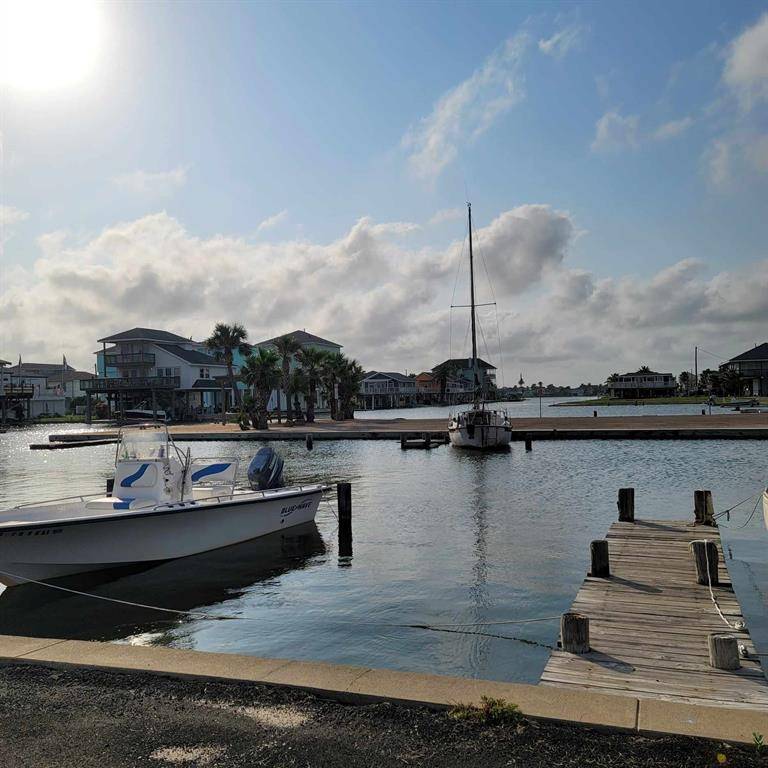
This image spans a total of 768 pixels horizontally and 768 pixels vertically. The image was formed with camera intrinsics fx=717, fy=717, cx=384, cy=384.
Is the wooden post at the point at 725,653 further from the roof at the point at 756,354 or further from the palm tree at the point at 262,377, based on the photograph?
the roof at the point at 756,354

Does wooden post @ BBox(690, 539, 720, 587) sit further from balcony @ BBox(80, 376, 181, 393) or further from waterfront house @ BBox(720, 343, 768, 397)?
waterfront house @ BBox(720, 343, 768, 397)

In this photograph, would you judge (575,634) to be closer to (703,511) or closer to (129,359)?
(703,511)

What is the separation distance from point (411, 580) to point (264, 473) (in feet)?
22.2

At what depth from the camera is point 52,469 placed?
148 ft

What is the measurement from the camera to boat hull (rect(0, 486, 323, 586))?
15.0 meters

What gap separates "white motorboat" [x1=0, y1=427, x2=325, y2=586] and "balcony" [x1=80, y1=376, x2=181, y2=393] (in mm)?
81212

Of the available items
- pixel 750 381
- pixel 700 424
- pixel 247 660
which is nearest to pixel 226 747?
pixel 247 660

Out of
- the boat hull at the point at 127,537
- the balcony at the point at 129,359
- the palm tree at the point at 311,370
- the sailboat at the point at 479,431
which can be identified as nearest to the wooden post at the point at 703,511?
the boat hull at the point at 127,537

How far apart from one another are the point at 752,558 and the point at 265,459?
13254 mm

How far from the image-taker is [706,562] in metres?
12.1

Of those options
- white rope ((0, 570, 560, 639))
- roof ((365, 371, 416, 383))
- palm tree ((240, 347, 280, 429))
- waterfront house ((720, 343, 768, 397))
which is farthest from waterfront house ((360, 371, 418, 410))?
white rope ((0, 570, 560, 639))

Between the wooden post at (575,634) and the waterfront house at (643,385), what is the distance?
608 feet

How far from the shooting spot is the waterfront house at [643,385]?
18588 cm

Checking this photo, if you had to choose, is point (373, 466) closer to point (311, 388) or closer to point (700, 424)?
point (700, 424)
